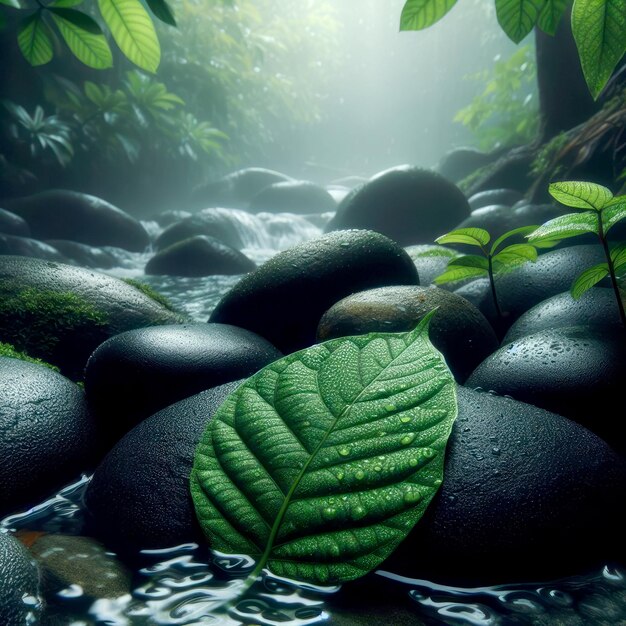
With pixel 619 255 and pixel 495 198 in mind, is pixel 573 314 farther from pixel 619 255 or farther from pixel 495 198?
pixel 495 198

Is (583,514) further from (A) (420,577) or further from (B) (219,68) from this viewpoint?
(B) (219,68)

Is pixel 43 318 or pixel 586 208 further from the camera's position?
pixel 43 318

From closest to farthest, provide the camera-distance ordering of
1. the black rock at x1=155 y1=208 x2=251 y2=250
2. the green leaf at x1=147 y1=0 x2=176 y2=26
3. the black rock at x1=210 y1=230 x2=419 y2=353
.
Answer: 1. the green leaf at x1=147 y1=0 x2=176 y2=26
2. the black rock at x1=210 y1=230 x2=419 y2=353
3. the black rock at x1=155 y1=208 x2=251 y2=250

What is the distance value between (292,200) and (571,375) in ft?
40.8

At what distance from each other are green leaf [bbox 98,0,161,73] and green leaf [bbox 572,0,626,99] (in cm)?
84

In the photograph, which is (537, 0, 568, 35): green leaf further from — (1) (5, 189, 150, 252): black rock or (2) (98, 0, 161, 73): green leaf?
(1) (5, 189, 150, 252): black rock

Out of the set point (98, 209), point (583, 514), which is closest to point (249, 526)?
point (583, 514)

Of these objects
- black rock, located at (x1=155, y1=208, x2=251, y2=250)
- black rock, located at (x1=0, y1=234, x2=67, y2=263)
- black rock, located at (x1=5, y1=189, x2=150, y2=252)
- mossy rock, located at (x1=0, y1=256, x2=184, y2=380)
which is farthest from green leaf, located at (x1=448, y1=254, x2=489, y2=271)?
black rock, located at (x1=5, y1=189, x2=150, y2=252)

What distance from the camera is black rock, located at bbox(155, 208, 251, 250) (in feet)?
28.5

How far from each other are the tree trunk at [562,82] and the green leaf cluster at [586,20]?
20.3 ft

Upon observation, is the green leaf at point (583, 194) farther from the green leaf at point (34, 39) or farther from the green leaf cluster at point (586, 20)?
the green leaf at point (34, 39)

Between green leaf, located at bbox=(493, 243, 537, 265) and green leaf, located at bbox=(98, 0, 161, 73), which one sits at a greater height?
green leaf, located at bbox=(98, 0, 161, 73)

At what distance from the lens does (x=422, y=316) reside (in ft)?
7.38

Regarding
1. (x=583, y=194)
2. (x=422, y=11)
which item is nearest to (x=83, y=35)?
(x=422, y=11)
